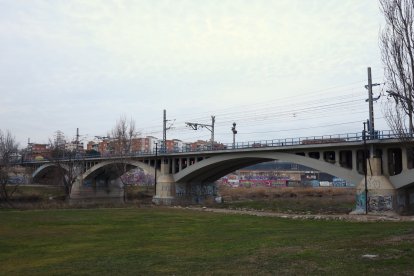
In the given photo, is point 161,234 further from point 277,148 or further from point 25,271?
point 277,148

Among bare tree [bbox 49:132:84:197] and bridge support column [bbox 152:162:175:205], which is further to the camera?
bare tree [bbox 49:132:84:197]

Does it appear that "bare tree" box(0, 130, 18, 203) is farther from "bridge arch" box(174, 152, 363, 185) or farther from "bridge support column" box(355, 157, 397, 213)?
"bridge support column" box(355, 157, 397, 213)

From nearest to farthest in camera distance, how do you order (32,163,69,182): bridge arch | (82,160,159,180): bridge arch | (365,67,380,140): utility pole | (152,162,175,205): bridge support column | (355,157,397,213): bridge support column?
(355,157,397,213): bridge support column < (365,67,380,140): utility pole < (152,162,175,205): bridge support column < (82,160,159,180): bridge arch < (32,163,69,182): bridge arch

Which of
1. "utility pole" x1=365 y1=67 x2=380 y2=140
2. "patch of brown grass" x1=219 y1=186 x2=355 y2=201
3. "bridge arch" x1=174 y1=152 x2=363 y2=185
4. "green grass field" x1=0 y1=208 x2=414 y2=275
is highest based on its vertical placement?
"utility pole" x1=365 y1=67 x2=380 y2=140

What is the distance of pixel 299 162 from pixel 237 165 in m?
17.2

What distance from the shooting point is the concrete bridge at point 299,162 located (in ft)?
126

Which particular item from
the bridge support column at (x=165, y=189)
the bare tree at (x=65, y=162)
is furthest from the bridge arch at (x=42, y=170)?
the bridge support column at (x=165, y=189)

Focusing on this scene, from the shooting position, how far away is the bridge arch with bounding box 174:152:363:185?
140 feet

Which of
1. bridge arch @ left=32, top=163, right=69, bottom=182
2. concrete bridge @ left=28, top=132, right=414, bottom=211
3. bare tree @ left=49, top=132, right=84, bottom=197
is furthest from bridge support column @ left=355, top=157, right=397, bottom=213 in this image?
bridge arch @ left=32, top=163, right=69, bottom=182

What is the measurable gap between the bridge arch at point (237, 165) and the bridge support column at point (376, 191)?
1934 mm

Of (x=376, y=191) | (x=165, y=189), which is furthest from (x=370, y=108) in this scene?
(x=165, y=189)

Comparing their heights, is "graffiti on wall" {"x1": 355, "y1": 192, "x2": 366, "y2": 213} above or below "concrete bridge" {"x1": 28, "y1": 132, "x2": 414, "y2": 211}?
below

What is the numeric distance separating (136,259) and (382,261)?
21.8 feet

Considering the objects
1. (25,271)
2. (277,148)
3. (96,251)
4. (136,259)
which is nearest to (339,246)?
(136,259)
